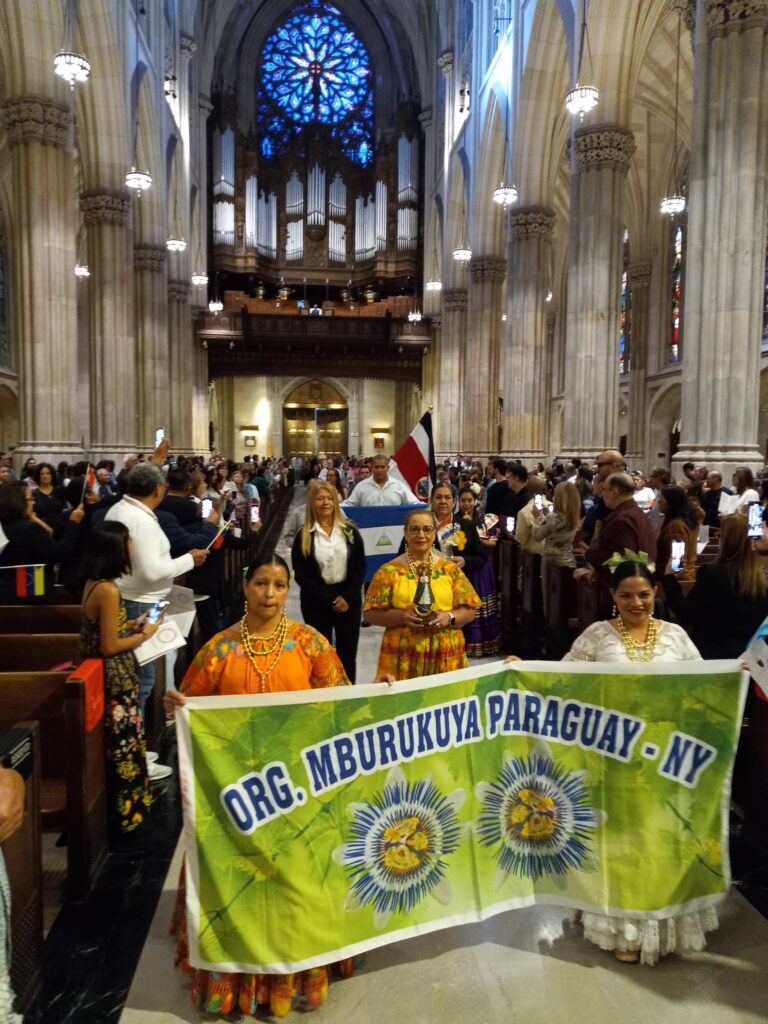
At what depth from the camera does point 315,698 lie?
2842 mm

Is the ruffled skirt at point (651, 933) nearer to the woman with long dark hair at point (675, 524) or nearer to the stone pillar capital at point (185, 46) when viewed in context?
the woman with long dark hair at point (675, 524)

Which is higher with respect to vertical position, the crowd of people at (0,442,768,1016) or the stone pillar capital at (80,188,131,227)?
the stone pillar capital at (80,188,131,227)

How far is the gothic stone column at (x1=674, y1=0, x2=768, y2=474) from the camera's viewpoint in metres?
10.1

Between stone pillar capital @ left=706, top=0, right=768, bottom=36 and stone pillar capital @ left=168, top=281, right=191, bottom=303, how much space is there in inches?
820

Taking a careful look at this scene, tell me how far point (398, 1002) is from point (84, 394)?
118 feet

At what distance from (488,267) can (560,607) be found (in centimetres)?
1964

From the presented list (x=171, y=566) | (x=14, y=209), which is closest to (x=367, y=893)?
(x=171, y=566)

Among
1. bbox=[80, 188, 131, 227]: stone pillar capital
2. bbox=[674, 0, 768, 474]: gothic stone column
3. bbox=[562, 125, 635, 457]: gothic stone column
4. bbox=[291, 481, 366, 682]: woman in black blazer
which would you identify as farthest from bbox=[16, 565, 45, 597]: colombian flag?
bbox=[80, 188, 131, 227]: stone pillar capital

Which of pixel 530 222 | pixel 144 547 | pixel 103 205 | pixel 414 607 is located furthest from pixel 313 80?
pixel 414 607

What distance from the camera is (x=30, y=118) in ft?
41.8

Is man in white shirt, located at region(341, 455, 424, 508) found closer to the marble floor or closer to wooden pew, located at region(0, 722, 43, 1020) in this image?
the marble floor

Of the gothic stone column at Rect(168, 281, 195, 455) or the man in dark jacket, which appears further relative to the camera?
the gothic stone column at Rect(168, 281, 195, 455)

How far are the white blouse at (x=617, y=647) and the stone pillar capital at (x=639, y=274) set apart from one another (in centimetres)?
2853

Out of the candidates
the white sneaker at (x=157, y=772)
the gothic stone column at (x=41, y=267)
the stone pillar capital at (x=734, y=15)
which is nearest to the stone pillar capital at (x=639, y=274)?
the stone pillar capital at (x=734, y=15)
